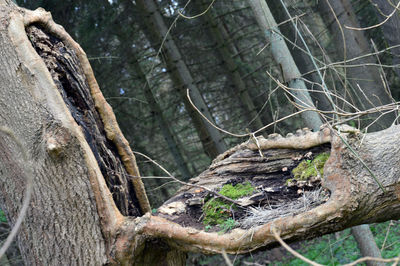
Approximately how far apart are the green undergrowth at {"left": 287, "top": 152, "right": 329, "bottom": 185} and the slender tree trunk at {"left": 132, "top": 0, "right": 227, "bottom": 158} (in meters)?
5.24

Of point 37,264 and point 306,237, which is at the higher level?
point 37,264

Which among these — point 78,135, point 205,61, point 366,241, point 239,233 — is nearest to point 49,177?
point 78,135

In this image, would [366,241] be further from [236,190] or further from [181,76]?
[181,76]

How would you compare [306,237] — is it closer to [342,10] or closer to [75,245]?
[75,245]

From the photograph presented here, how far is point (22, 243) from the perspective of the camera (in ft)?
9.87

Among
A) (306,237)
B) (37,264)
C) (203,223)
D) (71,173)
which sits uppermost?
(71,173)

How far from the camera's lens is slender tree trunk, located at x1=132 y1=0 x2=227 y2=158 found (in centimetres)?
834

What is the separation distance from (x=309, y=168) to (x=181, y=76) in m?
5.88

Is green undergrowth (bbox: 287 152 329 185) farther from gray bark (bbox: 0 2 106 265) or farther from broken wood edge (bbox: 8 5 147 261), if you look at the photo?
gray bark (bbox: 0 2 106 265)

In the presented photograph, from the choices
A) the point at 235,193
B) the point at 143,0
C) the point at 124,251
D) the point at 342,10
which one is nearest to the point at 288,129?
the point at 342,10

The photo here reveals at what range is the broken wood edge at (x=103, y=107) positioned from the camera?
3.19 m

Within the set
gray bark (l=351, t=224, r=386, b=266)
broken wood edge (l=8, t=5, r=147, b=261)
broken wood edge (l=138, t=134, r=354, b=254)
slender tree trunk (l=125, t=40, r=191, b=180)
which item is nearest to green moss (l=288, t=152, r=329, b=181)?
broken wood edge (l=138, t=134, r=354, b=254)

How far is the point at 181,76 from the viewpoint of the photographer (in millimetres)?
8570

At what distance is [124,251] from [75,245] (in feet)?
1.11
